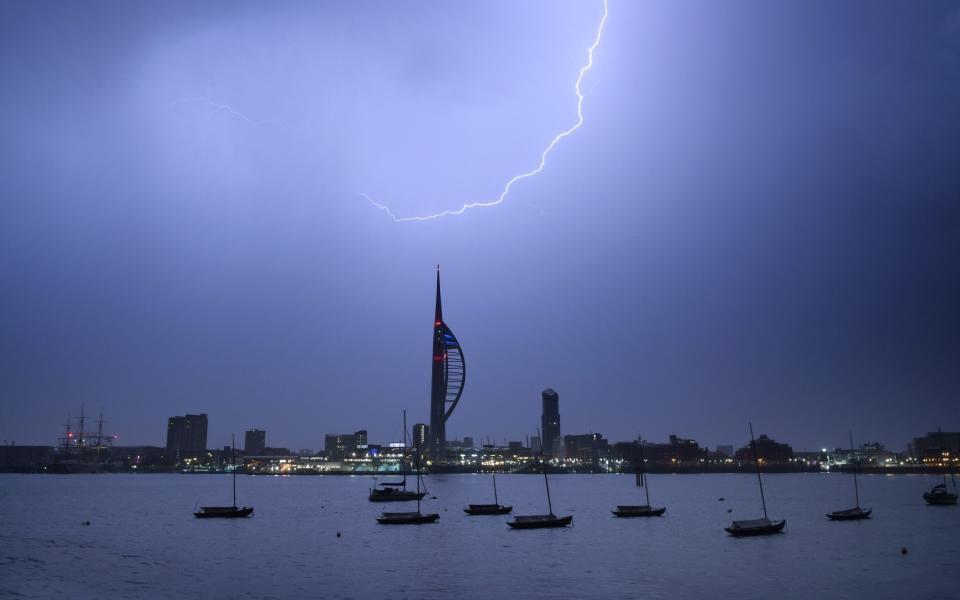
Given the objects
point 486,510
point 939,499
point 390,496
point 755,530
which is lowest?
point 939,499

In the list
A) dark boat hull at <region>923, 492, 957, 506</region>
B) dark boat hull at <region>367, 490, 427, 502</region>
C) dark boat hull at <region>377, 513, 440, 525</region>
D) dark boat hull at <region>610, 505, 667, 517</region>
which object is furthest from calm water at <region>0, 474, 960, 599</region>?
dark boat hull at <region>367, 490, 427, 502</region>

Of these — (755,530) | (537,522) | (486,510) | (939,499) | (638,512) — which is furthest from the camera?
(939,499)

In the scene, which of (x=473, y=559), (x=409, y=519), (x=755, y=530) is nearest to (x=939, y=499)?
(x=755, y=530)

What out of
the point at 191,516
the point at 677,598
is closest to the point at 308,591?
the point at 677,598

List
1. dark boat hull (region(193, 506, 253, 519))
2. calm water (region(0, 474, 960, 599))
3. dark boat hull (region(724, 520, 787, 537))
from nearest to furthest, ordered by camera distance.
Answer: calm water (region(0, 474, 960, 599)) < dark boat hull (region(724, 520, 787, 537)) < dark boat hull (region(193, 506, 253, 519))

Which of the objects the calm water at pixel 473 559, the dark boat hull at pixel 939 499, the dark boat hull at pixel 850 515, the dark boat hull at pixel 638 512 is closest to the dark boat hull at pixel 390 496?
the calm water at pixel 473 559

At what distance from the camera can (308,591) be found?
1635 inches

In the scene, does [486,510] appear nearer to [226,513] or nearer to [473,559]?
[226,513]

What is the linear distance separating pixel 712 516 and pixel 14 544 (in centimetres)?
7733

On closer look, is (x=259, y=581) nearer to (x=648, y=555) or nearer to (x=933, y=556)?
(x=648, y=555)

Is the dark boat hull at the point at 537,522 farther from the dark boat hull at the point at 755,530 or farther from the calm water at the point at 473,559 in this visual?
the dark boat hull at the point at 755,530

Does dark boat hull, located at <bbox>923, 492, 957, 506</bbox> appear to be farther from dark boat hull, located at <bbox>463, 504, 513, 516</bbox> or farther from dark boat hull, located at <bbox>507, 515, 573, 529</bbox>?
dark boat hull, located at <bbox>507, 515, 573, 529</bbox>

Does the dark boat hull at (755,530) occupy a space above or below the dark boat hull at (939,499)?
above

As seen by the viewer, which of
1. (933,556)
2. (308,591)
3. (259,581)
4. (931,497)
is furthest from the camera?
(931,497)
